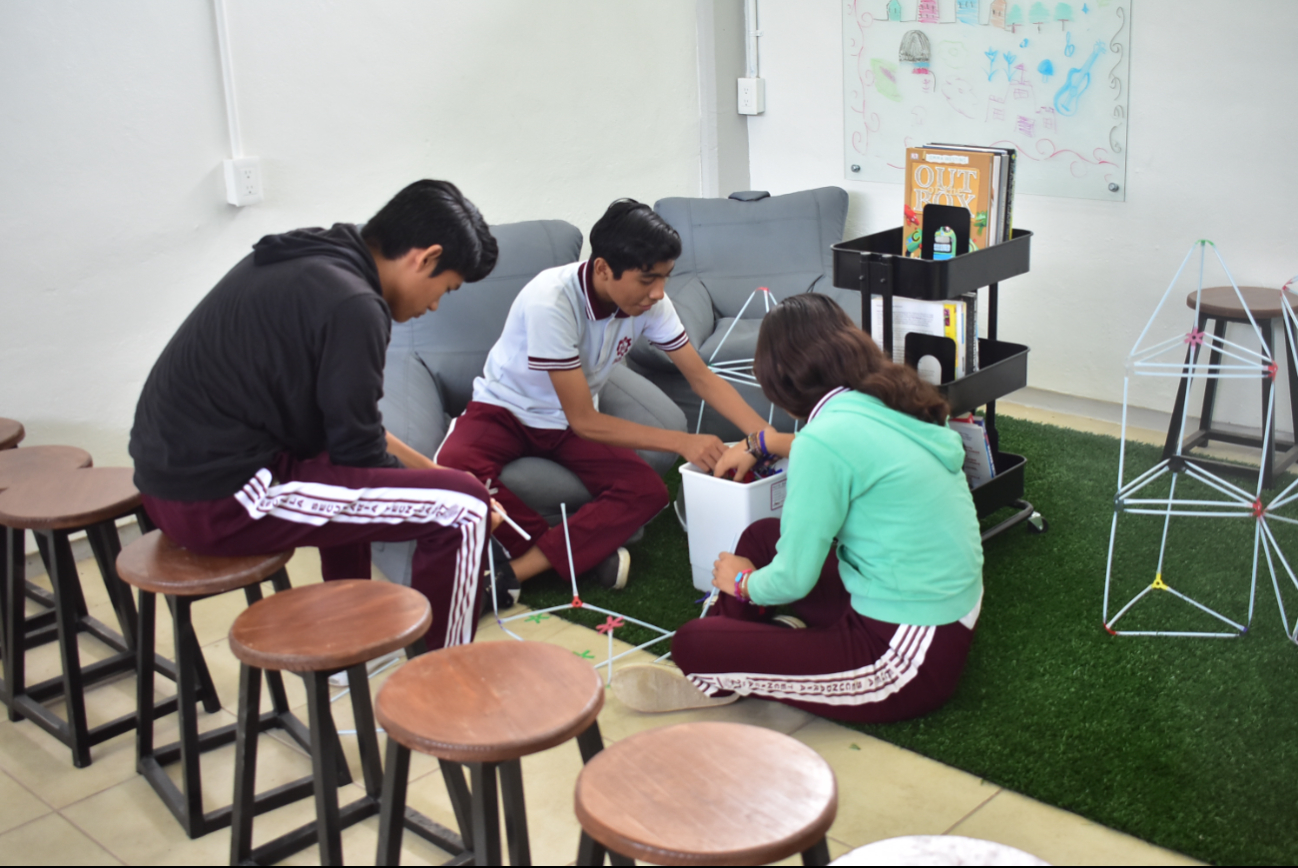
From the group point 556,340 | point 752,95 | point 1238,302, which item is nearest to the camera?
point 556,340

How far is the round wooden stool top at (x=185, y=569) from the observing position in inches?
76.5

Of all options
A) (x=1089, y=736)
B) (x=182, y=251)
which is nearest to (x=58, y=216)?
(x=182, y=251)

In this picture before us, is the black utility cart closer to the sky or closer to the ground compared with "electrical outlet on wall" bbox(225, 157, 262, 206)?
closer to the ground

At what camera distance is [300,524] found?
6.88 feet

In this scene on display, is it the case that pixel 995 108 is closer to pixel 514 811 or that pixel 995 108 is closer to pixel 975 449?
pixel 975 449

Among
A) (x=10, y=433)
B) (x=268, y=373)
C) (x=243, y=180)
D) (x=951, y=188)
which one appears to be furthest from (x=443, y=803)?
(x=243, y=180)

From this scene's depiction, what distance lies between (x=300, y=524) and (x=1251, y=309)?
2.79 meters

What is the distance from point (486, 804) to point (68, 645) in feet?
4.18

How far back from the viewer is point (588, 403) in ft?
9.48

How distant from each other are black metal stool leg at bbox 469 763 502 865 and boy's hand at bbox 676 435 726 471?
4.47ft

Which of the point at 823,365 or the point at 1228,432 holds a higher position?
the point at 823,365

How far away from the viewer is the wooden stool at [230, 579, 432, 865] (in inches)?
66.9

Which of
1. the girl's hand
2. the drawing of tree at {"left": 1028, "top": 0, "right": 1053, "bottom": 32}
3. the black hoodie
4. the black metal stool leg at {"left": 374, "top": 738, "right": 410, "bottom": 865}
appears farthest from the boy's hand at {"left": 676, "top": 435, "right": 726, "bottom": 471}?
the drawing of tree at {"left": 1028, "top": 0, "right": 1053, "bottom": 32}

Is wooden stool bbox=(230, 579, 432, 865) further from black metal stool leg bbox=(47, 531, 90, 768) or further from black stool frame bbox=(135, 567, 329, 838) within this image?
black metal stool leg bbox=(47, 531, 90, 768)
